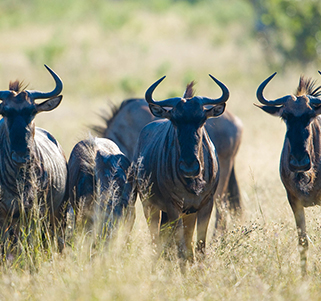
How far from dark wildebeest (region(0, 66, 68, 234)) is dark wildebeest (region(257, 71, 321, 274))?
2422 mm

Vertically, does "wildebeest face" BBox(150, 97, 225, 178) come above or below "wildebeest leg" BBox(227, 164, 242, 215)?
above

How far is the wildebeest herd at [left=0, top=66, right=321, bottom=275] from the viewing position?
4906mm

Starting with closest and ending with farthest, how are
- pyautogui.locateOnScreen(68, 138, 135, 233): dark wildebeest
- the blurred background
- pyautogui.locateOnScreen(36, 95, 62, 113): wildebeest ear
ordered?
1. pyautogui.locateOnScreen(68, 138, 135, 233): dark wildebeest
2. pyautogui.locateOnScreen(36, 95, 62, 113): wildebeest ear
3. the blurred background

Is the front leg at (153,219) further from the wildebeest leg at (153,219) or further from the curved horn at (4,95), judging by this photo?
the curved horn at (4,95)

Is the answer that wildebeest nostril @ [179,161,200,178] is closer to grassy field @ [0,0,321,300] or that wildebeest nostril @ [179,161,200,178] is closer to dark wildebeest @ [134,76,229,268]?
dark wildebeest @ [134,76,229,268]

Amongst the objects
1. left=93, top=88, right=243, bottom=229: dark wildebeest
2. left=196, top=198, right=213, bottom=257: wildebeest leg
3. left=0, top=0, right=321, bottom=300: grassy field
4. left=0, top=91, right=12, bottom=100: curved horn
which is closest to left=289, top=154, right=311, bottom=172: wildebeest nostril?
left=0, top=0, right=321, bottom=300: grassy field

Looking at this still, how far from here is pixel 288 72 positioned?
68.4 ft

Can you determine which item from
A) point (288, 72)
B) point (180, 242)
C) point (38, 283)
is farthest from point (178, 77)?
point (38, 283)

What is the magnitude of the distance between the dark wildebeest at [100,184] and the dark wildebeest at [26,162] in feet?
0.78

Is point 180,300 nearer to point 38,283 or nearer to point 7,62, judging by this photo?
point 38,283

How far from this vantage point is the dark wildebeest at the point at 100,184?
15.6 ft

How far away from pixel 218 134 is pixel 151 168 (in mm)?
1886

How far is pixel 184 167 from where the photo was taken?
4.89 meters

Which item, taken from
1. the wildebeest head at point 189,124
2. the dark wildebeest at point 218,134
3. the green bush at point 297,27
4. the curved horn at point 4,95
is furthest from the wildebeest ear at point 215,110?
the green bush at point 297,27
